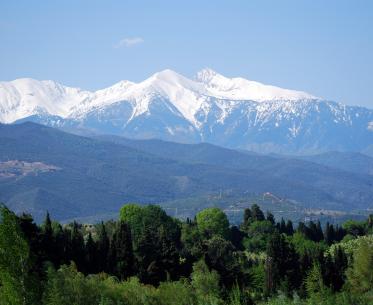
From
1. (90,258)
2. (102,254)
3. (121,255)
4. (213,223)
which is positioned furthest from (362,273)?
(213,223)

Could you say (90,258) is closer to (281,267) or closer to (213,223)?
(281,267)

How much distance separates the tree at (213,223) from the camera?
551ft

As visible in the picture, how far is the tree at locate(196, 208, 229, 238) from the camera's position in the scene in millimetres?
167875

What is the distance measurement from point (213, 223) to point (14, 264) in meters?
111

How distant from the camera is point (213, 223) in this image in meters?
171

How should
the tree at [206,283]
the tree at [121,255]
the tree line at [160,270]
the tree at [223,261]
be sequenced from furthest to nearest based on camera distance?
the tree at [223,261]
the tree at [121,255]
the tree at [206,283]
the tree line at [160,270]

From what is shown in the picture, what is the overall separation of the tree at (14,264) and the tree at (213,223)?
340 ft

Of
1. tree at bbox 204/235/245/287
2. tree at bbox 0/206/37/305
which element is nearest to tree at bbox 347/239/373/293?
tree at bbox 204/235/245/287

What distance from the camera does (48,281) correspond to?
228 ft

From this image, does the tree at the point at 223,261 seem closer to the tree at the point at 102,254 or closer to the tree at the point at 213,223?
the tree at the point at 102,254

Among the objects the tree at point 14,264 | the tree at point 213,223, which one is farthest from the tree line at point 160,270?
the tree at point 213,223

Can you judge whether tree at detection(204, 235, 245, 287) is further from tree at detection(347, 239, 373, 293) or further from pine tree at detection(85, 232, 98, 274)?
pine tree at detection(85, 232, 98, 274)

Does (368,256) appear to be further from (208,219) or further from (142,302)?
(208,219)

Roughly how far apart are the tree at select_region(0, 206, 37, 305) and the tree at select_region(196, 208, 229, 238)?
104 meters
